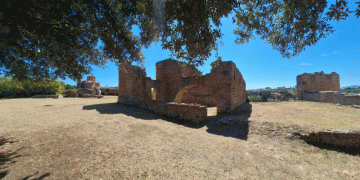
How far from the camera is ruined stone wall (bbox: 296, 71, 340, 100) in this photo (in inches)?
626

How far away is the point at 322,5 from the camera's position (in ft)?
8.25

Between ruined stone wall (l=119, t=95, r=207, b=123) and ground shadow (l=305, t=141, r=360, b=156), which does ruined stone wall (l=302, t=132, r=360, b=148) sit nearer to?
ground shadow (l=305, t=141, r=360, b=156)

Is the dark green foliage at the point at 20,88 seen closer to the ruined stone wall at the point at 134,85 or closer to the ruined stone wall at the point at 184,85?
the ruined stone wall at the point at 134,85

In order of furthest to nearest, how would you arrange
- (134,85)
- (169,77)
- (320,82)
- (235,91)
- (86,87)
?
(86,87) → (169,77) → (320,82) → (134,85) → (235,91)

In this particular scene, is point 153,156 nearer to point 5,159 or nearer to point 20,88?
point 5,159

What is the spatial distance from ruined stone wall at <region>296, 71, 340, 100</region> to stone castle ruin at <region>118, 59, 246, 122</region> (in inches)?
374

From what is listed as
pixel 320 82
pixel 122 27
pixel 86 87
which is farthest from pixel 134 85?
pixel 86 87

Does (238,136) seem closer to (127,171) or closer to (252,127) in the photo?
(252,127)

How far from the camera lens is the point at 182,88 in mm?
14258

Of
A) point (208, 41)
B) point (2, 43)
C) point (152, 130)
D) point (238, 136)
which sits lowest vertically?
point (238, 136)

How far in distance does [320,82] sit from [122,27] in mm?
23671

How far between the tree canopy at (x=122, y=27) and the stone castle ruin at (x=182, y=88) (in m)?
1.39

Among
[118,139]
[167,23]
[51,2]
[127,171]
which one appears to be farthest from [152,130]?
[51,2]

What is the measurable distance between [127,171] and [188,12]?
14.0 feet
